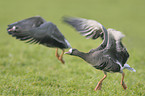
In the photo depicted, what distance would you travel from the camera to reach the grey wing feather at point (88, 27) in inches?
228

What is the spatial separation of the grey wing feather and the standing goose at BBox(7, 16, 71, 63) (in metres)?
0.59

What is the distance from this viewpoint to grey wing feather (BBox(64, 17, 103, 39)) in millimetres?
5779

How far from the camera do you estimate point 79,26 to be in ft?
20.1

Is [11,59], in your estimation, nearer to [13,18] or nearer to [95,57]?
[95,57]

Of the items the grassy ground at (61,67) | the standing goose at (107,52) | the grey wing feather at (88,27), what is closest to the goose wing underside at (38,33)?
the grey wing feather at (88,27)

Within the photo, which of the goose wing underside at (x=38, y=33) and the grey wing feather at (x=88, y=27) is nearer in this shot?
the grey wing feather at (x=88, y=27)

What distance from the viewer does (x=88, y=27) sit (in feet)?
19.5

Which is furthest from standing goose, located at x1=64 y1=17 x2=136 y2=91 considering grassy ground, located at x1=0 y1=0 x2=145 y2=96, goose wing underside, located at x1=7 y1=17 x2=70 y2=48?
goose wing underside, located at x1=7 y1=17 x2=70 y2=48

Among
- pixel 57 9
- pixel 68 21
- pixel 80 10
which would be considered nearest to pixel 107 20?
pixel 80 10

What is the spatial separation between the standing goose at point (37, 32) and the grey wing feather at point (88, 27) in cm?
59

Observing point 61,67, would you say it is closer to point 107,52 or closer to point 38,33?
point 38,33

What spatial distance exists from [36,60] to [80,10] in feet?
35.4

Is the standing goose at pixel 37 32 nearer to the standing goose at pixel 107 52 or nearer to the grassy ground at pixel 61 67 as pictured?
the standing goose at pixel 107 52

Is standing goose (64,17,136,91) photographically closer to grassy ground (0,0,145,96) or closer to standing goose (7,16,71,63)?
grassy ground (0,0,145,96)
